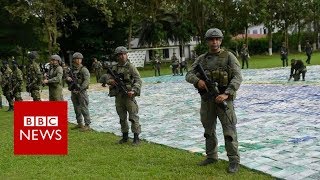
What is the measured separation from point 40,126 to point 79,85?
6.91 m

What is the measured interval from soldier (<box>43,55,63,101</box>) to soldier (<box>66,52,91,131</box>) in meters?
0.54

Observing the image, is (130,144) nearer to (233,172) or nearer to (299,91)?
(233,172)

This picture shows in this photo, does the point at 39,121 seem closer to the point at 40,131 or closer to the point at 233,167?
the point at 40,131

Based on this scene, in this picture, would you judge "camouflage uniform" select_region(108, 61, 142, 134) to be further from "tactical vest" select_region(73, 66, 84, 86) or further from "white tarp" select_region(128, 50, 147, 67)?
"white tarp" select_region(128, 50, 147, 67)

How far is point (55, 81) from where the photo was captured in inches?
484

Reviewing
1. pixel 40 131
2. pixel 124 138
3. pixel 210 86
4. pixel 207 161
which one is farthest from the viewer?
pixel 124 138

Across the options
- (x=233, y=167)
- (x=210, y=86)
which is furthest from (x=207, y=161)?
(x=210, y=86)

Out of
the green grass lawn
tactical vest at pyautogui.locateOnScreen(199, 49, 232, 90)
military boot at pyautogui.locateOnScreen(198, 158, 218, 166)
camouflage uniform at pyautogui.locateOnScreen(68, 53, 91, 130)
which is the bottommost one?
the green grass lawn

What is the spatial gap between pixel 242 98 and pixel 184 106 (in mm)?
2300

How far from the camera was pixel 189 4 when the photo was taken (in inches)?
2110

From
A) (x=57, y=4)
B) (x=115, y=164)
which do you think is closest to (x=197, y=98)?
(x=115, y=164)

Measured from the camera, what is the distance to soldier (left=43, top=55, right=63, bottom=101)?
12197 millimetres

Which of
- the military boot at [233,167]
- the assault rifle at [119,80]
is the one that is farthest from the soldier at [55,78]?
the military boot at [233,167]

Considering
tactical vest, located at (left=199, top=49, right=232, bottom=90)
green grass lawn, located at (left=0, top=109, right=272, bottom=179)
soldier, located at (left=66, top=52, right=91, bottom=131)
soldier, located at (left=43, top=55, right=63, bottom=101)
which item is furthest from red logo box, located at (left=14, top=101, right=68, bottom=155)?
soldier, located at (left=43, top=55, right=63, bottom=101)
